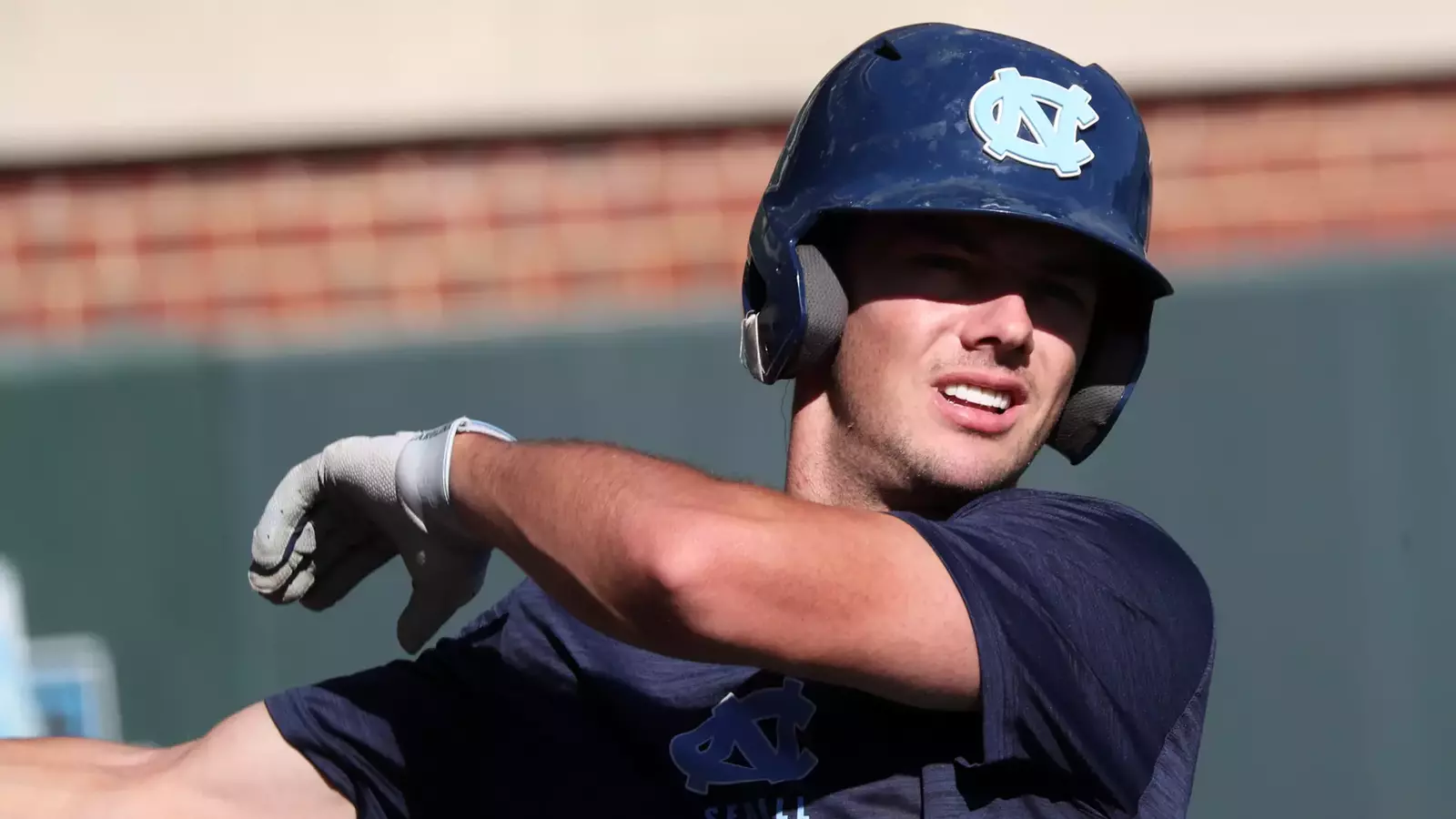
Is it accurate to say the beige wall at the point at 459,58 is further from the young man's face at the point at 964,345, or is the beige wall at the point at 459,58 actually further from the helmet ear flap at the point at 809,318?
the young man's face at the point at 964,345

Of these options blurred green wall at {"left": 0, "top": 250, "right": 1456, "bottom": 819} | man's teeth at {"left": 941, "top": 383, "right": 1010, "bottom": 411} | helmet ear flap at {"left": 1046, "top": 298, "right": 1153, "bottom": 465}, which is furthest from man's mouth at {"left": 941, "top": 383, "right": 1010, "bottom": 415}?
blurred green wall at {"left": 0, "top": 250, "right": 1456, "bottom": 819}

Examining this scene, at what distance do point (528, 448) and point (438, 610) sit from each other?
1.52 ft

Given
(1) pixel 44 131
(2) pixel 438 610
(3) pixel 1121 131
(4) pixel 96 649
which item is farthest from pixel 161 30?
(3) pixel 1121 131

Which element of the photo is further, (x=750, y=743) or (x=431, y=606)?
(x=431, y=606)

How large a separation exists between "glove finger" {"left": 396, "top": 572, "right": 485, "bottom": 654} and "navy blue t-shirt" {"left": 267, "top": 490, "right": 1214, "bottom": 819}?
99mm

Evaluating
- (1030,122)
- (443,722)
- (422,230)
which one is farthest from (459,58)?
(1030,122)

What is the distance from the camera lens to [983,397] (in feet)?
6.27

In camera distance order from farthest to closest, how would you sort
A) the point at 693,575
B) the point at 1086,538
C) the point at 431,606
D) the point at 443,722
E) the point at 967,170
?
the point at 443,722 < the point at 431,606 < the point at 967,170 < the point at 1086,538 < the point at 693,575

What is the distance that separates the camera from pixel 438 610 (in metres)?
1.99

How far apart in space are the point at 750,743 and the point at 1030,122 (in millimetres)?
777

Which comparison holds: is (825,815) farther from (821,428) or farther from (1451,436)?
(1451,436)

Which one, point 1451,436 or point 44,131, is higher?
point 44,131

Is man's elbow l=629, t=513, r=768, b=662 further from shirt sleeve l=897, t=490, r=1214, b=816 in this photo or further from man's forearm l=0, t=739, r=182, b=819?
man's forearm l=0, t=739, r=182, b=819

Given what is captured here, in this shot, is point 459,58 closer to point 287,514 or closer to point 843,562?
point 287,514
